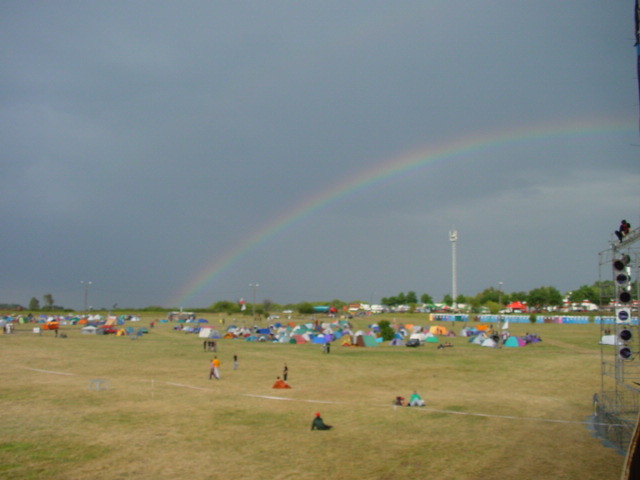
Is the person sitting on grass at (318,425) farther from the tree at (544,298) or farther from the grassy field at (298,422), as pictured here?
the tree at (544,298)

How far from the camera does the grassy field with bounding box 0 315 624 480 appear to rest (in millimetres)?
15102

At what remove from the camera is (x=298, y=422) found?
20812 millimetres

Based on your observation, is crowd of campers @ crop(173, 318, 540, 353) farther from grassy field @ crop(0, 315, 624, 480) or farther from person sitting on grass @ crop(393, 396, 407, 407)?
person sitting on grass @ crop(393, 396, 407, 407)

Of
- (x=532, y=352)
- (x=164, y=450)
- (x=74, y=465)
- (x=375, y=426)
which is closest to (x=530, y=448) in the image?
(x=375, y=426)

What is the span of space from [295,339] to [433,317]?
224 feet

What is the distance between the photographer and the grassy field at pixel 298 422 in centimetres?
1510

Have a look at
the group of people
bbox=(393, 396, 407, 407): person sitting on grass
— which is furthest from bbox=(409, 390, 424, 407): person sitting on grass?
bbox=(393, 396, 407, 407): person sitting on grass

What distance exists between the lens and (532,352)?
50.6m

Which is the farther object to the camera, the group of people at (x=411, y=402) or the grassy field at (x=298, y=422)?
the group of people at (x=411, y=402)

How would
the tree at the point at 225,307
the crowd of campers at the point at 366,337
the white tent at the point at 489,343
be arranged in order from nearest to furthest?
the white tent at the point at 489,343, the crowd of campers at the point at 366,337, the tree at the point at 225,307

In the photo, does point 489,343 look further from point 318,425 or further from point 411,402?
point 318,425

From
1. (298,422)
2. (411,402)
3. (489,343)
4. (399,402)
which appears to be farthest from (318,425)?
(489,343)

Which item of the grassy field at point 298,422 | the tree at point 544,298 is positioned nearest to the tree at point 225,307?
the tree at point 544,298

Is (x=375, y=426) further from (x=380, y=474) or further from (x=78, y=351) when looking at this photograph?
(x=78, y=351)
